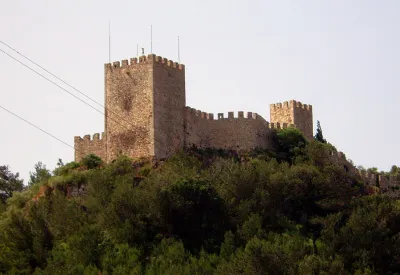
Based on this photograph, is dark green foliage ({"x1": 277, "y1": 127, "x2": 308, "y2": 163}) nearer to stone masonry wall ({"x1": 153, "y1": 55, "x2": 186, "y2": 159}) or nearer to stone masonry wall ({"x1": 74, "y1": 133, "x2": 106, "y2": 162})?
stone masonry wall ({"x1": 153, "y1": 55, "x2": 186, "y2": 159})

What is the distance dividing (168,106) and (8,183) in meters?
17.0

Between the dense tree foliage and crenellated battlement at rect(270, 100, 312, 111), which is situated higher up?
crenellated battlement at rect(270, 100, 312, 111)

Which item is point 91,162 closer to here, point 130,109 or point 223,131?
point 130,109

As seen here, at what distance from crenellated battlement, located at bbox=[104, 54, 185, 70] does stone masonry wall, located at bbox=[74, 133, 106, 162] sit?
11.9 feet

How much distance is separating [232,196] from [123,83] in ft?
25.9

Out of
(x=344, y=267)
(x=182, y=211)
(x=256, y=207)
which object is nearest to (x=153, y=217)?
(x=182, y=211)

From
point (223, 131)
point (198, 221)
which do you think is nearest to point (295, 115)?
point (223, 131)

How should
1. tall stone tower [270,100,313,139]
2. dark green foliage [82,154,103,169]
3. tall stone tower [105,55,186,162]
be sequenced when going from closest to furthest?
tall stone tower [105,55,186,162] < dark green foliage [82,154,103,169] < tall stone tower [270,100,313,139]

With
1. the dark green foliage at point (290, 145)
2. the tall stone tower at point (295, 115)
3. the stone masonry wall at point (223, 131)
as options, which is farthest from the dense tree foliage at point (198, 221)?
the tall stone tower at point (295, 115)

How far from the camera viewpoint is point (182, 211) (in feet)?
186

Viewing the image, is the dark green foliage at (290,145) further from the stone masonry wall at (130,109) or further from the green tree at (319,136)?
the stone masonry wall at (130,109)

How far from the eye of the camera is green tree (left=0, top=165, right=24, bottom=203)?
71875 millimetres

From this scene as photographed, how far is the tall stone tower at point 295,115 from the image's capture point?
6838cm

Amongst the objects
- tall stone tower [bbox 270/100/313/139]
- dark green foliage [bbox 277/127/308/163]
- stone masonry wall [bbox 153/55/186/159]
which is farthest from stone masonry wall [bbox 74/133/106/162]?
tall stone tower [bbox 270/100/313/139]
